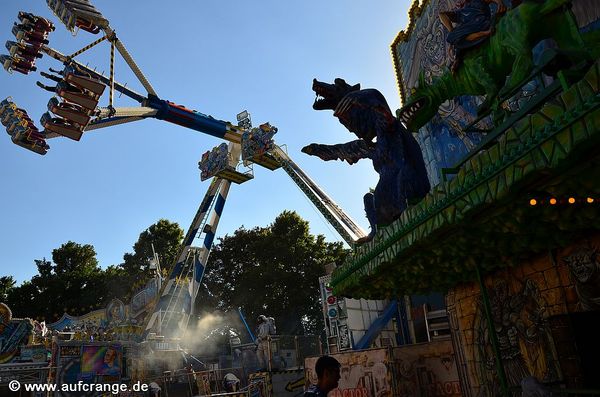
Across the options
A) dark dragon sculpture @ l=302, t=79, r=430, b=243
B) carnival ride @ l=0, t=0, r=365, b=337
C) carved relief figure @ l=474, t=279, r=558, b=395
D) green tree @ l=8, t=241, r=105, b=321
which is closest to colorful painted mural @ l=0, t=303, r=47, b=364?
carnival ride @ l=0, t=0, r=365, b=337

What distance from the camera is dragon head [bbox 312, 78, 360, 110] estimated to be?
6.89 m

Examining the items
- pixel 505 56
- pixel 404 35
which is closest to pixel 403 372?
pixel 505 56

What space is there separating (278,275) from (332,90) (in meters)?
26.5

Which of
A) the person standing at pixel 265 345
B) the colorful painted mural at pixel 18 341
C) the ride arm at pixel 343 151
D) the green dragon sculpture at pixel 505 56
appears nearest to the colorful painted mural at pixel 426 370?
the ride arm at pixel 343 151

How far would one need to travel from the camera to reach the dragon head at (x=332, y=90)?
6.89 m

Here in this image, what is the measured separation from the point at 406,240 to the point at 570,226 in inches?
53.5

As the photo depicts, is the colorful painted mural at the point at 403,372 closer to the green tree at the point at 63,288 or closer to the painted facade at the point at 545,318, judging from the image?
the painted facade at the point at 545,318

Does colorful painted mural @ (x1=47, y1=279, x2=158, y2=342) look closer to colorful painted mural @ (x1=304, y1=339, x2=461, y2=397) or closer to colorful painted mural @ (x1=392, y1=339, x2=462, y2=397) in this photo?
colorful painted mural @ (x1=304, y1=339, x2=461, y2=397)

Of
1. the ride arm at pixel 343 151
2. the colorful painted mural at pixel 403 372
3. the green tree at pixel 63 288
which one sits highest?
the green tree at pixel 63 288

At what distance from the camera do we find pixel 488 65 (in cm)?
457

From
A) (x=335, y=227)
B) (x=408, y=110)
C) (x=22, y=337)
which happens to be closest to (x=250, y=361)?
(x=335, y=227)

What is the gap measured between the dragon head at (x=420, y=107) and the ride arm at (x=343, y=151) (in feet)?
3.85

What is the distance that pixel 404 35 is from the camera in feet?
42.8

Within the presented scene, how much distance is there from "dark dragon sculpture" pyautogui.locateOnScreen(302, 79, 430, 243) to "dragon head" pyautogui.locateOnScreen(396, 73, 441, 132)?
612mm
